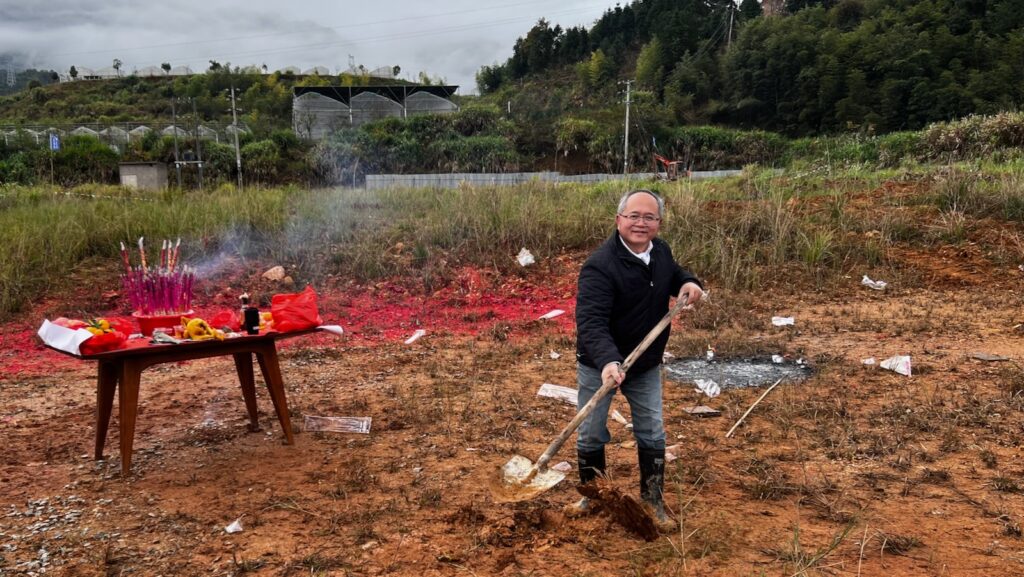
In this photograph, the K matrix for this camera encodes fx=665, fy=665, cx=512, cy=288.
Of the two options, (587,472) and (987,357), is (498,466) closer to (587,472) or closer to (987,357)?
(587,472)

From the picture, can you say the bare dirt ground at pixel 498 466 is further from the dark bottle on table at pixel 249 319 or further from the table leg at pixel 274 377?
the dark bottle on table at pixel 249 319

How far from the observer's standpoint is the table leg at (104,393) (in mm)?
3059

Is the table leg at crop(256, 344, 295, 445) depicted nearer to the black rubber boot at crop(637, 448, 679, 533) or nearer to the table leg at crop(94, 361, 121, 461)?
the table leg at crop(94, 361, 121, 461)

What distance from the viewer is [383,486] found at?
3.00 meters

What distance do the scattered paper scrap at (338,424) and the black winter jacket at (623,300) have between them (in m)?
1.71

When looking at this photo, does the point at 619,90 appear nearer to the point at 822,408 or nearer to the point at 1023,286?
the point at 1023,286

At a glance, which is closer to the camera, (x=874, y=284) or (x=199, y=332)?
(x=199, y=332)

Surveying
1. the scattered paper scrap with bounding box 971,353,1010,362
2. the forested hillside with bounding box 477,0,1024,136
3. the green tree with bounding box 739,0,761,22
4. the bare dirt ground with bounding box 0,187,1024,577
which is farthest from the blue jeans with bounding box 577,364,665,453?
the green tree with bounding box 739,0,761,22

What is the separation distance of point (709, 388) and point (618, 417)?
833mm

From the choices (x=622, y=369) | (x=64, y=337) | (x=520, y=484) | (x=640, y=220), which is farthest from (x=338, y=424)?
(x=640, y=220)

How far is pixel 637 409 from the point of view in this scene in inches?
104

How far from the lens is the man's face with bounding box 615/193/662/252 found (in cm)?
252

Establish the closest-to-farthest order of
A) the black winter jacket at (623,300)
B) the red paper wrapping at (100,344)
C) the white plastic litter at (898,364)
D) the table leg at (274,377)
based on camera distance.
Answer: the black winter jacket at (623,300) → the red paper wrapping at (100,344) → the table leg at (274,377) → the white plastic litter at (898,364)

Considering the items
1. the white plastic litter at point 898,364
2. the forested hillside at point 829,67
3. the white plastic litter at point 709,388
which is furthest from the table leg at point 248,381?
the forested hillside at point 829,67
